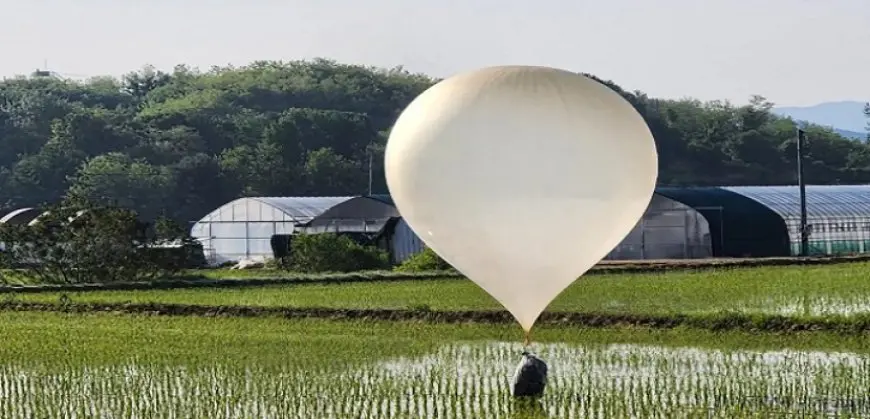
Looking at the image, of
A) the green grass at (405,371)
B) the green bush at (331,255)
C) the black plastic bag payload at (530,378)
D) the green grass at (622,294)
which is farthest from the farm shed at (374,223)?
the black plastic bag payload at (530,378)

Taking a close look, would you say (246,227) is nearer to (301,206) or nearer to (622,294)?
(301,206)

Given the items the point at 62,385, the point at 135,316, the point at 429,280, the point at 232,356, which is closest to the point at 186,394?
the point at 62,385

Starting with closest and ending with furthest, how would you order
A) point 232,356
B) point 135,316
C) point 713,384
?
point 713,384 < point 232,356 < point 135,316

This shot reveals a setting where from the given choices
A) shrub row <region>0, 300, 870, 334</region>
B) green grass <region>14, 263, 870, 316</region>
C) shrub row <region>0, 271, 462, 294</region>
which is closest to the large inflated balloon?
shrub row <region>0, 300, 870, 334</region>

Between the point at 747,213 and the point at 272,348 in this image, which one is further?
the point at 747,213

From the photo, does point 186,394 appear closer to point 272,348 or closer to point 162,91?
point 272,348
